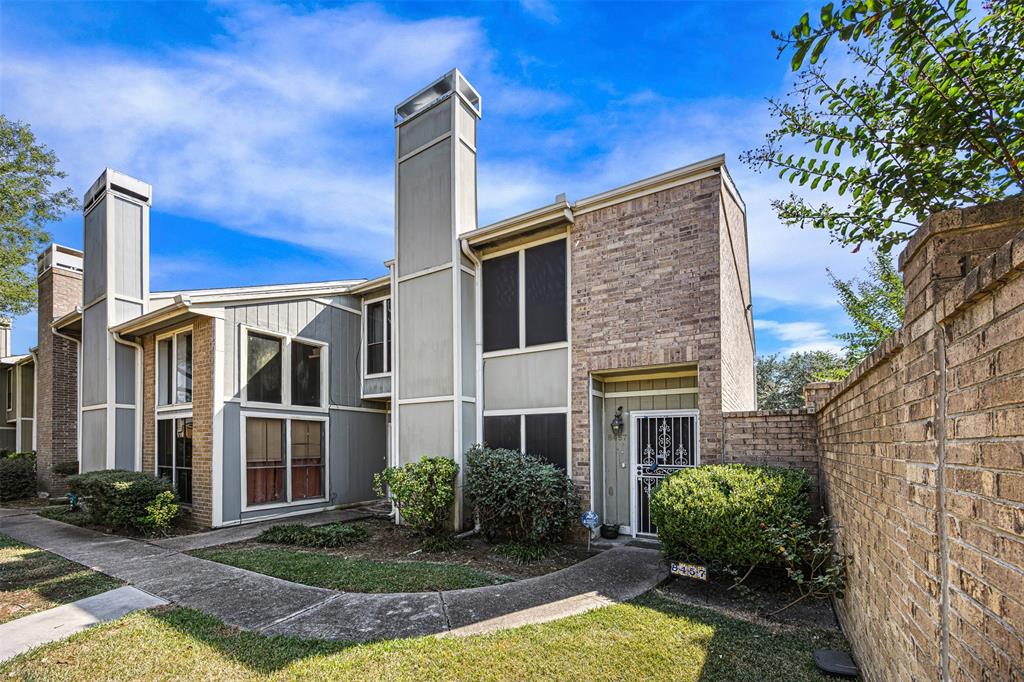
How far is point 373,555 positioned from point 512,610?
3170mm

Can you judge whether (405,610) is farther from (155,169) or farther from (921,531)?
(155,169)

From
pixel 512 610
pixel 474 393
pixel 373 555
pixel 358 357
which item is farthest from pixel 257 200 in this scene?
pixel 512 610

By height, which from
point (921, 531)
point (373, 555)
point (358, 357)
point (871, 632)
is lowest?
point (373, 555)

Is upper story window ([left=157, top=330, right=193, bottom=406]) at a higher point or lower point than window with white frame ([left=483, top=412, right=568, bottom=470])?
higher

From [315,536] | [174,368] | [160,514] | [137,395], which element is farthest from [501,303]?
[137,395]

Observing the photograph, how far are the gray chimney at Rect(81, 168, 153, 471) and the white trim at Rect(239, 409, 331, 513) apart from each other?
3.88m

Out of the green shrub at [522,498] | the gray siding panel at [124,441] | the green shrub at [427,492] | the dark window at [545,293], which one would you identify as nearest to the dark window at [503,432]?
the green shrub at [522,498]

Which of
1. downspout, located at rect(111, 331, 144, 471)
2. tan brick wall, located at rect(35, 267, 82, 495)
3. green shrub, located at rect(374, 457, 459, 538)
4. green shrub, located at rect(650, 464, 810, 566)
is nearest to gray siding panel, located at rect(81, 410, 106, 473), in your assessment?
downspout, located at rect(111, 331, 144, 471)

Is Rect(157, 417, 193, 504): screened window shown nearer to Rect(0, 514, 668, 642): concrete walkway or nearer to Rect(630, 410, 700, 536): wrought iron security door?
Rect(0, 514, 668, 642): concrete walkway

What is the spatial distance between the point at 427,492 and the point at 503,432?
1.67 m

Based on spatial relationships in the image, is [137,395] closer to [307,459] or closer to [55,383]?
[307,459]

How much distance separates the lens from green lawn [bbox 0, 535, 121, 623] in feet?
18.2

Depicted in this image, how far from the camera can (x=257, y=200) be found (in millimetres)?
14461

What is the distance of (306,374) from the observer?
11336 mm
